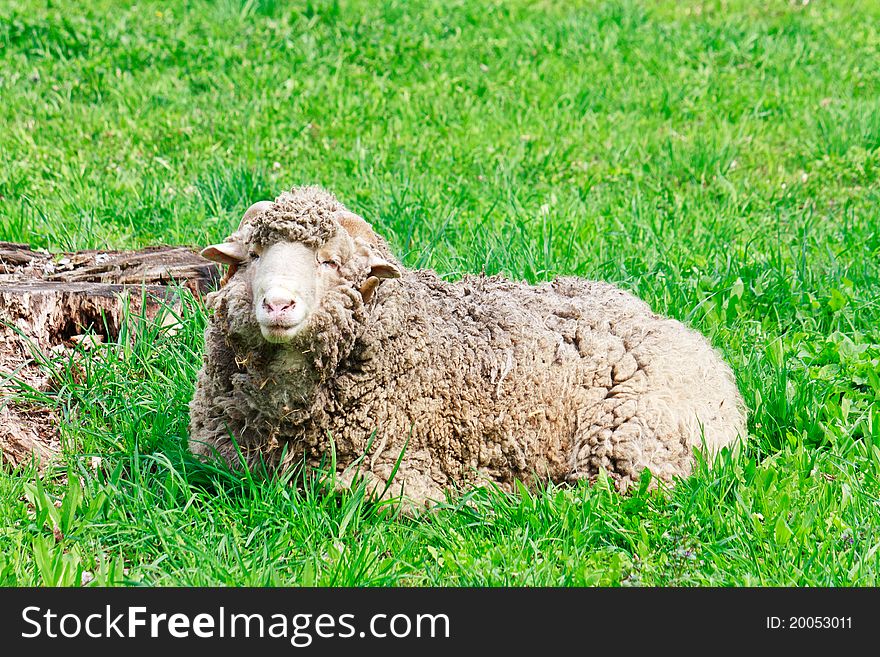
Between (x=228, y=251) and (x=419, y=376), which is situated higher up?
(x=228, y=251)

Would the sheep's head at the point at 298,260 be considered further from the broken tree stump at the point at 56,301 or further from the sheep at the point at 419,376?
the broken tree stump at the point at 56,301

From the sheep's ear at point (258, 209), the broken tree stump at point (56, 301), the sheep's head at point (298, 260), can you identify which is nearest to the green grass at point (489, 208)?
the broken tree stump at point (56, 301)

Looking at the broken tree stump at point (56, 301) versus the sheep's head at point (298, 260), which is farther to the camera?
the broken tree stump at point (56, 301)

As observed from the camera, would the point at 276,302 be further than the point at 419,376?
No

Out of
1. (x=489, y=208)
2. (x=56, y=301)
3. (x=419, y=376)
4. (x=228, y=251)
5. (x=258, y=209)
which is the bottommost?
(x=419, y=376)

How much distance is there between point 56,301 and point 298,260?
1626 millimetres

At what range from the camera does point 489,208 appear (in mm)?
5859

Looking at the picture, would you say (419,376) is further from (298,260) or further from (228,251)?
(228,251)

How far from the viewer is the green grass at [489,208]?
3256mm

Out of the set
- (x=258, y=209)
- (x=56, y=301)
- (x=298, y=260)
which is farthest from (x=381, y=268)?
(x=56, y=301)

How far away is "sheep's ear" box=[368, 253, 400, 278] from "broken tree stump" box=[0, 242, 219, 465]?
140cm

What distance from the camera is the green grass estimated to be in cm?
326

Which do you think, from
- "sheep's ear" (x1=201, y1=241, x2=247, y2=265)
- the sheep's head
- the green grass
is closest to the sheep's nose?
the sheep's head

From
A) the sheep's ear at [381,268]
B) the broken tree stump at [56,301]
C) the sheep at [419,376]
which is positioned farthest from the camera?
the broken tree stump at [56,301]
